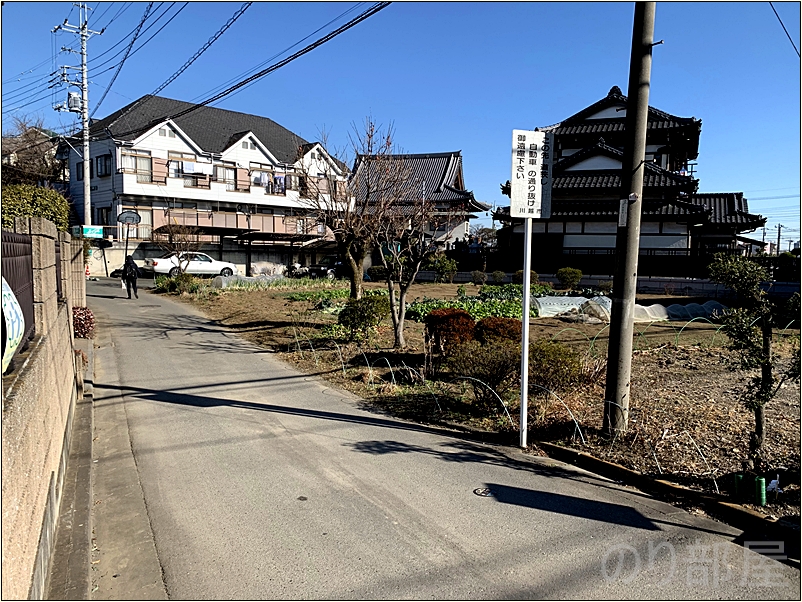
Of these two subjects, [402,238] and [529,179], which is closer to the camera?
[529,179]

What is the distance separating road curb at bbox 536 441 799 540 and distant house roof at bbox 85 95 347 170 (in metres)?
30.8

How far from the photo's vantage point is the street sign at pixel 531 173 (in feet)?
19.3

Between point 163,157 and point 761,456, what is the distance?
37027 mm

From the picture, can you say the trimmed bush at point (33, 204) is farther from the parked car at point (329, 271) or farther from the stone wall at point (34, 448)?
the parked car at point (329, 271)

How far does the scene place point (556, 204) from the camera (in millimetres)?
31750

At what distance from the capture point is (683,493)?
15.6 ft

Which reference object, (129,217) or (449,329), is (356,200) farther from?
(129,217)

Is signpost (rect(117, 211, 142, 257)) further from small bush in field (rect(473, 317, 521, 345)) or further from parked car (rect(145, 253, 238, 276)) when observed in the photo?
small bush in field (rect(473, 317, 521, 345))

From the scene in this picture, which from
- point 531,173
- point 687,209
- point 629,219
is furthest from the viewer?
point 687,209

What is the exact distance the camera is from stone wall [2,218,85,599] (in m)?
2.75

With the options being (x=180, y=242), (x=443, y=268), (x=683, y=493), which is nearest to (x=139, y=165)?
(x=180, y=242)

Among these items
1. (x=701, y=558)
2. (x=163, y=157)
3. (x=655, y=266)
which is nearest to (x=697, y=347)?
(x=701, y=558)

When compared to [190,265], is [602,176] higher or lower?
higher

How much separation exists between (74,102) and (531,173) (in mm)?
23622
